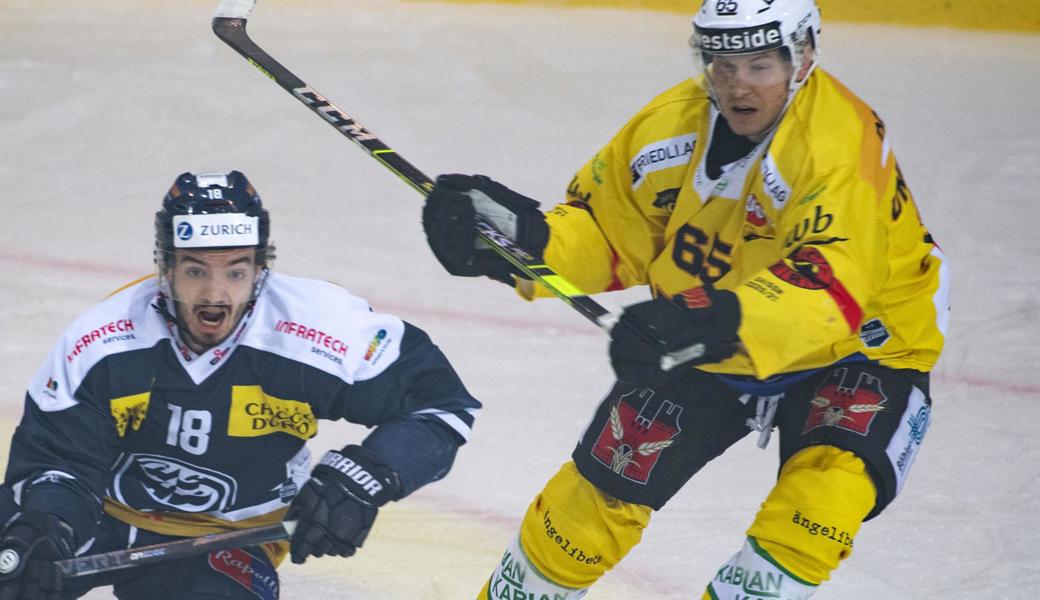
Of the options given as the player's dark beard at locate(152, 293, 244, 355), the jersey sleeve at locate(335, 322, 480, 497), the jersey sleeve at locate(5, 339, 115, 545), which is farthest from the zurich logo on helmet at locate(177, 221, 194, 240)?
the jersey sleeve at locate(335, 322, 480, 497)

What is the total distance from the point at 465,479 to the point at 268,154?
235 cm

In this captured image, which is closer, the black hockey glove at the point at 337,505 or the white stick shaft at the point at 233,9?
the black hockey glove at the point at 337,505

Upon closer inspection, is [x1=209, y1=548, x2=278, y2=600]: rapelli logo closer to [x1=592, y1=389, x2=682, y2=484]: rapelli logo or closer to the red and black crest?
[x1=592, y1=389, x2=682, y2=484]: rapelli logo

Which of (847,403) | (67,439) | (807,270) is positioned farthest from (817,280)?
(67,439)

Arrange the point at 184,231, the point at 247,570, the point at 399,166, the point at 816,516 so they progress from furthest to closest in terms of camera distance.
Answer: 1. the point at 399,166
2. the point at 247,570
3. the point at 184,231
4. the point at 816,516

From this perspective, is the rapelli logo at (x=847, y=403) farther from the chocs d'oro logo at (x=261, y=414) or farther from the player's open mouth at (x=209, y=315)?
the player's open mouth at (x=209, y=315)

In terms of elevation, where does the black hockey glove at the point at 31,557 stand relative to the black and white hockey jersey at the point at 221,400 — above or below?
below

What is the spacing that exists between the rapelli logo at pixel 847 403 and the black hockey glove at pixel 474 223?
0.61 meters

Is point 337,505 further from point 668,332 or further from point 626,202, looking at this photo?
point 626,202

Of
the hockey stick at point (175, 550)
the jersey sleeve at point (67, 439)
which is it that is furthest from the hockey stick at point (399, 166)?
the jersey sleeve at point (67, 439)

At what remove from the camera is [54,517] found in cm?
274

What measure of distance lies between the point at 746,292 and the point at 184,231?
3.26 feet

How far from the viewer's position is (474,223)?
120 inches

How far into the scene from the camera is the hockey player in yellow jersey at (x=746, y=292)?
2605mm
